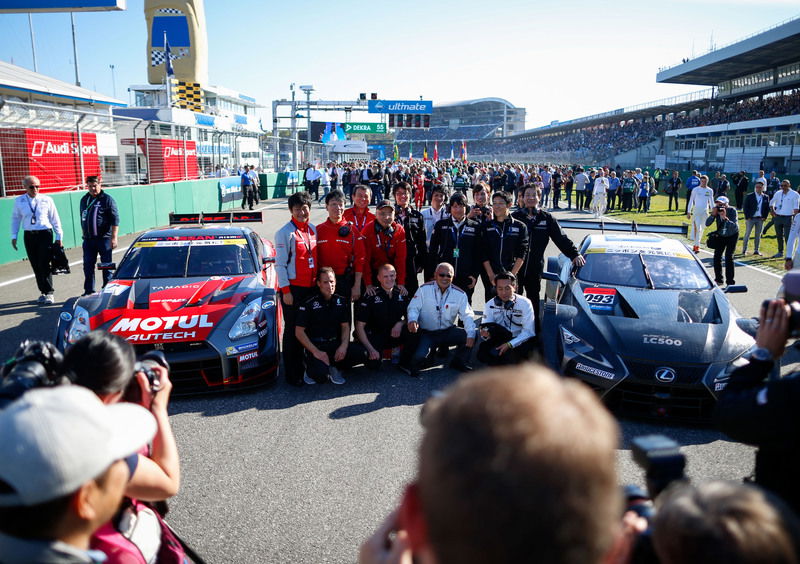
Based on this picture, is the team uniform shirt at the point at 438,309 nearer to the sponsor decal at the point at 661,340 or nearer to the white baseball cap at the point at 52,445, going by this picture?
the sponsor decal at the point at 661,340

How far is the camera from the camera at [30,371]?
5.12 feet

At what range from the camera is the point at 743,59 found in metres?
42.2

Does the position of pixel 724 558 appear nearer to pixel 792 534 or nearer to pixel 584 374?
pixel 792 534

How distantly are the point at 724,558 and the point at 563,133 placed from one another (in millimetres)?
92057

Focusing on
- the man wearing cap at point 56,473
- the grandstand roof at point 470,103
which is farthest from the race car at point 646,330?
the grandstand roof at point 470,103

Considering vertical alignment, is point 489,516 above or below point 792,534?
above

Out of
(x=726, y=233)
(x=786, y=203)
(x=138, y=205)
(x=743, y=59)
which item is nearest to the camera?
(x=726, y=233)

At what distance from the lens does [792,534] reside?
99cm

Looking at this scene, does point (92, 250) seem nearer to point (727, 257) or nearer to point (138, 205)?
point (138, 205)

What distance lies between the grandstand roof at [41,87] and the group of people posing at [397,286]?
22927 mm

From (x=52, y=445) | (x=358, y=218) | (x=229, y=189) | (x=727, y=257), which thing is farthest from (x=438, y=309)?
(x=229, y=189)

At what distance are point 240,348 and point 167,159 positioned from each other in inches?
692

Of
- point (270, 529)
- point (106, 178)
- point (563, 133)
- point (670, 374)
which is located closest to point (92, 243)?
point (270, 529)

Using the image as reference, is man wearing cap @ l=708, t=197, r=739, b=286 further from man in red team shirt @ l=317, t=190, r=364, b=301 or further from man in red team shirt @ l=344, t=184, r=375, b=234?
man in red team shirt @ l=317, t=190, r=364, b=301
